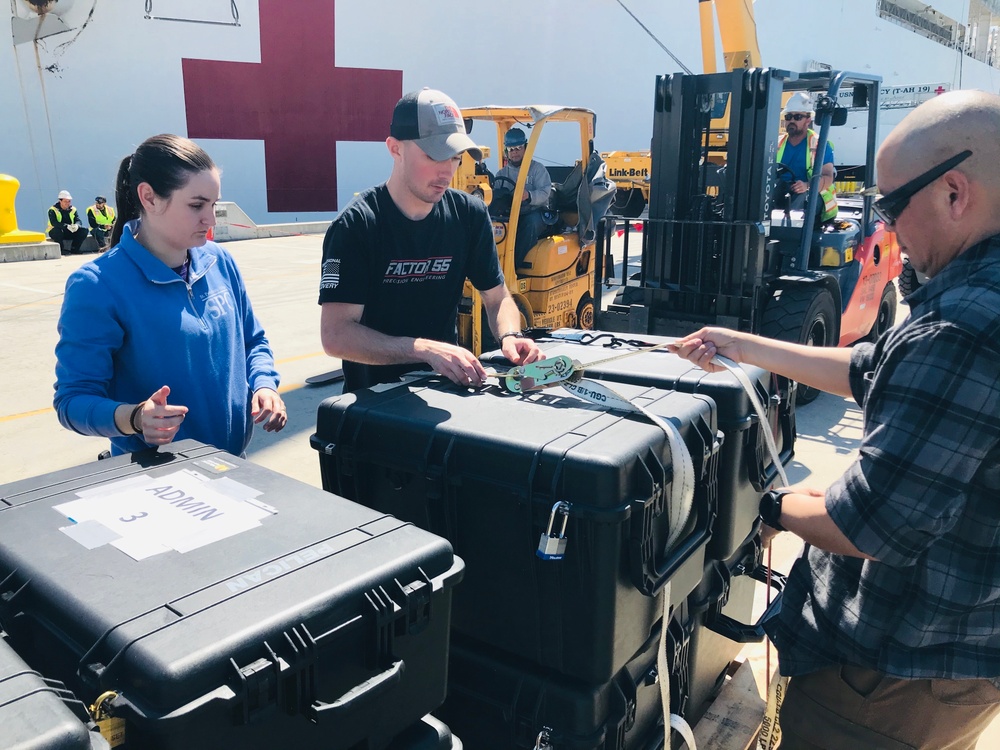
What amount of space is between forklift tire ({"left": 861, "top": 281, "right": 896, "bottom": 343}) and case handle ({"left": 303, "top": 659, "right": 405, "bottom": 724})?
6.92m

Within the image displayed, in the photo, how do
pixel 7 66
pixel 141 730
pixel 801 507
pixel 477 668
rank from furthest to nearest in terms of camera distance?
pixel 7 66, pixel 477 668, pixel 801 507, pixel 141 730

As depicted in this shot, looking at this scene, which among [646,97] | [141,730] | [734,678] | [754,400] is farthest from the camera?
[646,97]

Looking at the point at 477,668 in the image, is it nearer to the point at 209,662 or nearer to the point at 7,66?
the point at 209,662

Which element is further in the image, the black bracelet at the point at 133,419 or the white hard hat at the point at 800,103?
the white hard hat at the point at 800,103

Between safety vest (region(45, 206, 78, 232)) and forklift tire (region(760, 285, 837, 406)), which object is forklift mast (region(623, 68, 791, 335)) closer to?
forklift tire (region(760, 285, 837, 406))

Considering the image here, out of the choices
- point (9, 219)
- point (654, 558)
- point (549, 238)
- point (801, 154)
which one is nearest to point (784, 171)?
point (801, 154)

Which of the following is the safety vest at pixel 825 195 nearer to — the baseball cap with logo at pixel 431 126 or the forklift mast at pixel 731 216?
the forklift mast at pixel 731 216

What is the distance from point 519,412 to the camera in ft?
5.59

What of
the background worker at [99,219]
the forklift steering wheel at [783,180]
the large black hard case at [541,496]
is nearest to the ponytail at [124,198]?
the large black hard case at [541,496]

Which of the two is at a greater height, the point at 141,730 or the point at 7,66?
the point at 7,66

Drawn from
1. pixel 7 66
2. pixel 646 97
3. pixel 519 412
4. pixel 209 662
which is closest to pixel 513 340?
pixel 519 412

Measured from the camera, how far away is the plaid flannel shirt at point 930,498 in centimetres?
116

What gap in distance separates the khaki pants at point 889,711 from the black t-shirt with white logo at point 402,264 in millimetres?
1518

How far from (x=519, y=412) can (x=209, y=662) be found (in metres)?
0.93
